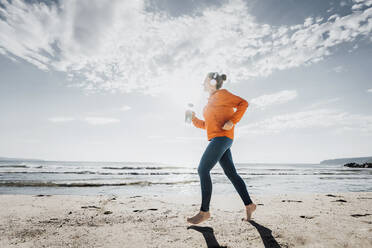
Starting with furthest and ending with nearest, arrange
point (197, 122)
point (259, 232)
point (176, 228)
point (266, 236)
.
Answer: point (197, 122) → point (176, 228) → point (259, 232) → point (266, 236)

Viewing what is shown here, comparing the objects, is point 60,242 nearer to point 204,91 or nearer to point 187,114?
point 187,114

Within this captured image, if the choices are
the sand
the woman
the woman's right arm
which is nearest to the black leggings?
the woman

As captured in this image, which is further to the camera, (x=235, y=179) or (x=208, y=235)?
(x=235, y=179)

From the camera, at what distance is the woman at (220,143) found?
276 centimetres

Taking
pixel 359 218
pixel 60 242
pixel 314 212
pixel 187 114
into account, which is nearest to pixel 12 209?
pixel 60 242

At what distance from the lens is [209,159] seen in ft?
9.05

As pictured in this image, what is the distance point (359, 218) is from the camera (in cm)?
298

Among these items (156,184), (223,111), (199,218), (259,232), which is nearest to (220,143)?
(223,111)

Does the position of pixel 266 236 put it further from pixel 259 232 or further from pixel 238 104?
pixel 238 104

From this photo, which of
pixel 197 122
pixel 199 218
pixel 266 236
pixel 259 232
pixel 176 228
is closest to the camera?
pixel 266 236

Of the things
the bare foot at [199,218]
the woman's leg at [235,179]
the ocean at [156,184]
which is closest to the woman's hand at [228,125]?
the woman's leg at [235,179]

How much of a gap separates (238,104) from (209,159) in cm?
89

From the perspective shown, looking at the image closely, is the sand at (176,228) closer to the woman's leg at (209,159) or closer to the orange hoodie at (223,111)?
the woman's leg at (209,159)

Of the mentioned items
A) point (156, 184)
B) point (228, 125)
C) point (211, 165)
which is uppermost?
point (228, 125)
